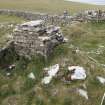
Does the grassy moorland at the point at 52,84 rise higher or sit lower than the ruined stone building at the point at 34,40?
lower

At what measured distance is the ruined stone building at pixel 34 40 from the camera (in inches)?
805

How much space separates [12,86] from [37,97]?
191 cm

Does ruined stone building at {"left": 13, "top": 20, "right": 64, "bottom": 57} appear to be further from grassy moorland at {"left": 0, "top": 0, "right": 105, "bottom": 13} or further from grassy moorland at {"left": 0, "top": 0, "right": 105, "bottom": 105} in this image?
grassy moorland at {"left": 0, "top": 0, "right": 105, "bottom": 13}

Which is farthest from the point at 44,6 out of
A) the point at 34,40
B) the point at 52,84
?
the point at 52,84

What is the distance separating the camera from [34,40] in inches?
814

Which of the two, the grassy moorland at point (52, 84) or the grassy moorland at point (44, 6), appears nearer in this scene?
the grassy moorland at point (52, 84)

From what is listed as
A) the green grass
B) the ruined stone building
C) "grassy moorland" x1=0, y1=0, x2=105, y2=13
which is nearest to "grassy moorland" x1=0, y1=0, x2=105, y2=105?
the green grass

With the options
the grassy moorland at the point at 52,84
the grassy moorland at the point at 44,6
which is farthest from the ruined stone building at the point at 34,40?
the grassy moorland at the point at 44,6

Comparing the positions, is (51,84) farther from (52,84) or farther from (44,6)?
(44,6)

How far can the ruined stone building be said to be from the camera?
20438 mm

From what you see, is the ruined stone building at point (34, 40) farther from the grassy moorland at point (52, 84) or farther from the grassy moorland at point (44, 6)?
the grassy moorland at point (44, 6)

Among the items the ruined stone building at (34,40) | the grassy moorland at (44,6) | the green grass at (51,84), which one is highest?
the ruined stone building at (34,40)

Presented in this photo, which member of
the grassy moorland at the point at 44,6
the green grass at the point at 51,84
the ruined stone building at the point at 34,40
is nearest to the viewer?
the green grass at the point at 51,84

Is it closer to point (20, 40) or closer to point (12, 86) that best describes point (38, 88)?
point (12, 86)
